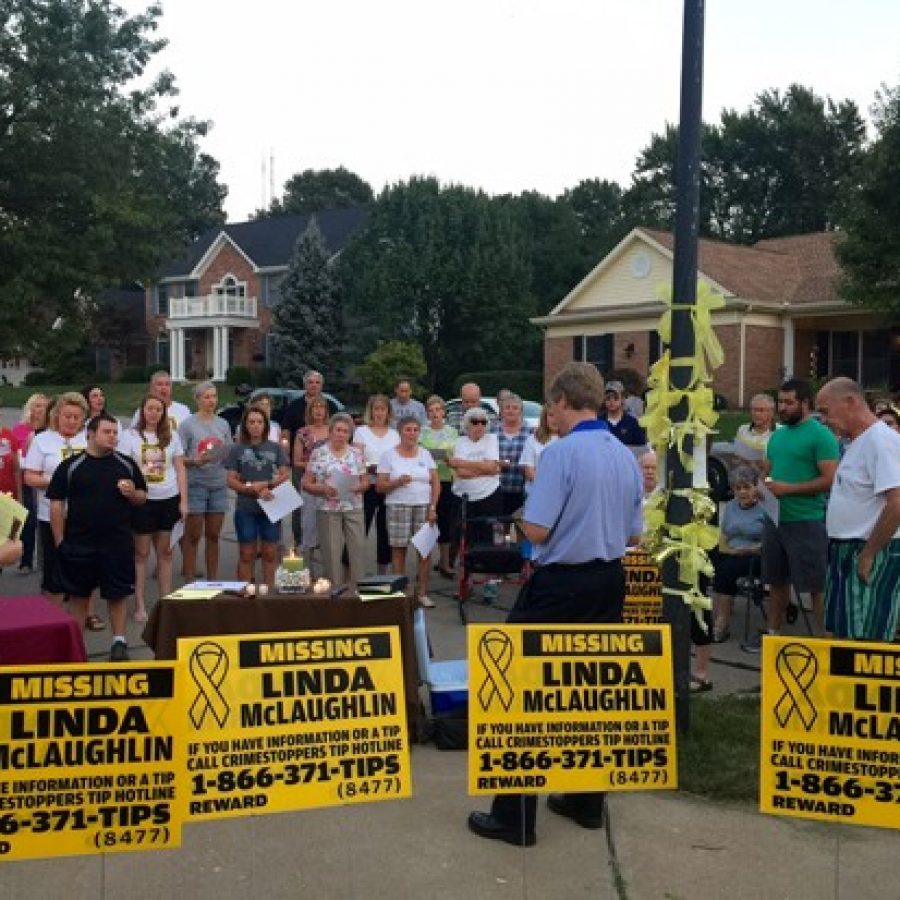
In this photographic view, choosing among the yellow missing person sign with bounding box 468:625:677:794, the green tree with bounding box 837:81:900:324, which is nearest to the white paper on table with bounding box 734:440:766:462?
the yellow missing person sign with bounding box 468:625:677:794

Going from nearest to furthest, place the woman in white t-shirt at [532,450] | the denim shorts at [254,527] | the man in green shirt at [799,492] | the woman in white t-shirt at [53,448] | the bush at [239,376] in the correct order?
1. the man in green shirt at [799,492]
2. the woman in white t-shirt at [53,448]
3. the denim shorts at [254,527]
4. the woman in white t-shirt at [532,450]
5. the bush at [239,376]

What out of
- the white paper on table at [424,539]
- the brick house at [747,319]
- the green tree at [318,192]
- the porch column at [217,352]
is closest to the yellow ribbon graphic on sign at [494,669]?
the white paper on table at [424,539]

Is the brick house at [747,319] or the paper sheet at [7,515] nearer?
the paper sheet at [7,515]

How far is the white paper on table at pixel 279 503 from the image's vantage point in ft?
27.8

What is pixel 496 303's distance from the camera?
40.2 m

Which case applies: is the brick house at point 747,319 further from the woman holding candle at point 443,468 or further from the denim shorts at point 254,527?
the denim shorts at point 254,527

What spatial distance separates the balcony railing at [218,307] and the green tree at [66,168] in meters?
21.3

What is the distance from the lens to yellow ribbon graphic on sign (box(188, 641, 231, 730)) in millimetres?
3641

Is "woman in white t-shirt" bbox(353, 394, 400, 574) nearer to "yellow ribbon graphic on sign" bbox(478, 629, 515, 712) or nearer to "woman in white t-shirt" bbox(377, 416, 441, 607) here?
"woman in white t-shirt" bbox(377, 416, 441, 607)

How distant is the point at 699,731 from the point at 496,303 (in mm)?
35305

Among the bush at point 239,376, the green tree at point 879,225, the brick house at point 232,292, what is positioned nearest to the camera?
the green tree at point 879,225

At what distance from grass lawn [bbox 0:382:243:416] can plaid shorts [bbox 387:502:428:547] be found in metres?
32.5

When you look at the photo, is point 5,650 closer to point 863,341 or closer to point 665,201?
point 863,341

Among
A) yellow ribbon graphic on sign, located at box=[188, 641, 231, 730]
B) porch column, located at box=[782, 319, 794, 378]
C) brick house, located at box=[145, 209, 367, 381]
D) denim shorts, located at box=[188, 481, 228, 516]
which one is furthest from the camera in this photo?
brick house, located at box=[145, 209, 367, 381]
